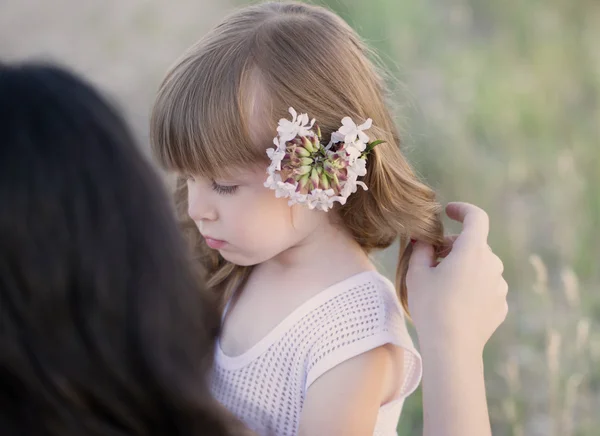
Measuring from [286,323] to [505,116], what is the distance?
1.98 metres

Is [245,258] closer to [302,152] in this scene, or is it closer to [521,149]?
[302,152]

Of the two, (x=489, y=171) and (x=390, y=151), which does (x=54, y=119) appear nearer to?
(x=390, y=151)

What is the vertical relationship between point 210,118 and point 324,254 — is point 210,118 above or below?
above

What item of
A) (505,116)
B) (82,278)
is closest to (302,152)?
(82,278)

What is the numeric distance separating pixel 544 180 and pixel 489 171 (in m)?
0.29

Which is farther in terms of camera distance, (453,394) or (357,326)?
(357,326)

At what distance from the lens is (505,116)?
10.6 ft

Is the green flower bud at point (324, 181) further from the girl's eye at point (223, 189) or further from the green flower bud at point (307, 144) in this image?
the girl's eye at point (223, 189)

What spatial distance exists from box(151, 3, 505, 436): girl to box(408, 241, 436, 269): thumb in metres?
0.01

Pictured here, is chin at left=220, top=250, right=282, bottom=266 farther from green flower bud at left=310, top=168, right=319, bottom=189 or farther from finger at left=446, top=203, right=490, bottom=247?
finger at left=446, top=203, right=490, bottom=247

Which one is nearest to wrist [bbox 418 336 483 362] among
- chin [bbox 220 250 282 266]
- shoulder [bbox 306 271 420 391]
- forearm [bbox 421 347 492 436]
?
forearm [bbox 421 347 492 436]

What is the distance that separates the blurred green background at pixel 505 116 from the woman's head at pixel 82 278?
160 cm

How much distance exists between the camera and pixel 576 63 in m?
3.45

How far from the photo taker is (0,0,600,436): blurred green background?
2783 millimetres
